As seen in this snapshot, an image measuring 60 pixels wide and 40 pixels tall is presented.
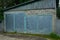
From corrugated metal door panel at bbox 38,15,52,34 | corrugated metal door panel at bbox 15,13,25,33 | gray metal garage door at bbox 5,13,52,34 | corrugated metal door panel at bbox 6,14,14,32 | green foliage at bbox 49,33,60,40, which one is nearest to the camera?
green foliage at bbox 49,33,60,40

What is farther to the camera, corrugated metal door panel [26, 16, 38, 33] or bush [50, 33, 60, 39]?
corrugated metal door panel [26, 16, 38, 33]

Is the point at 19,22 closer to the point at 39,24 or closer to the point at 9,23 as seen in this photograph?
the point at 9,23

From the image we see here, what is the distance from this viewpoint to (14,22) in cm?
1788

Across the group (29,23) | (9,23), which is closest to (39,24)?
(29,23)

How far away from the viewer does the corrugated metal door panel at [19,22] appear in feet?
56.8

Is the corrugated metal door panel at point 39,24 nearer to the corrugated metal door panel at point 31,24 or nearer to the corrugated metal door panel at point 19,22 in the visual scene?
the corrugated metal door panel at point 31,24

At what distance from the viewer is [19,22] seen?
1752 cm

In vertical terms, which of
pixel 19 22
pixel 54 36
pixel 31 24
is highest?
pixel 19 22

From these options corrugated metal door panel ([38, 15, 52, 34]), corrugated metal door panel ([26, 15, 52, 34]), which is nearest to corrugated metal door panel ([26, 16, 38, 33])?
corrugated metal door panel ([26, 15, 52, 34])

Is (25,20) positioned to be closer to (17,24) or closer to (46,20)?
(17,24)

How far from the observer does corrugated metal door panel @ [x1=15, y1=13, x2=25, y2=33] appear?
56.8 feet

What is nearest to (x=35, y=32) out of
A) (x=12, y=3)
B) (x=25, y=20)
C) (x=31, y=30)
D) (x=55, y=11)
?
(x=31, y=30)

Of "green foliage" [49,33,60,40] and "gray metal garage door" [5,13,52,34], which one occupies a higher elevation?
"gray metal garage door" [5,13,52,34]

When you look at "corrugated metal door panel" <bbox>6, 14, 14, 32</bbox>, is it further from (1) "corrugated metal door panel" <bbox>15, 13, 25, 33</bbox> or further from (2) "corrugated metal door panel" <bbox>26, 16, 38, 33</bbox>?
(2) "corrugated metal door panel" <bbox>26, 16, 38, 33</bbox>
